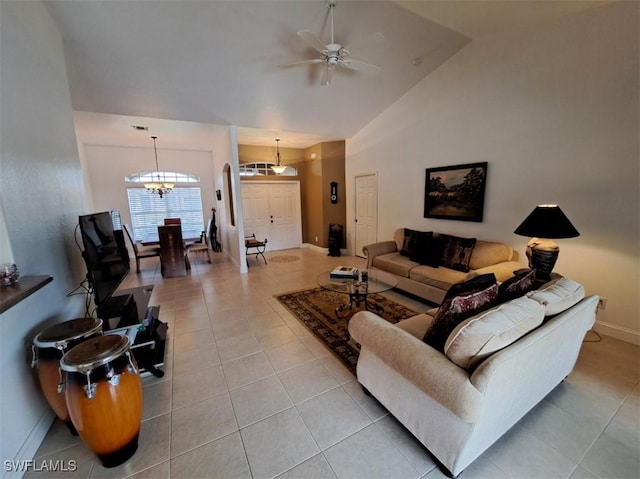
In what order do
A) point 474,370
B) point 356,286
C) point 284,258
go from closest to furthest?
point 474,370, point 356,286, point 284,258

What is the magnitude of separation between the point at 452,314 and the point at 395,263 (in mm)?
2438

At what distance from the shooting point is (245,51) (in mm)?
3176

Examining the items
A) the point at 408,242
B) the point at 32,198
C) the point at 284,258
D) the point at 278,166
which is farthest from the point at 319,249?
the point at 32,198

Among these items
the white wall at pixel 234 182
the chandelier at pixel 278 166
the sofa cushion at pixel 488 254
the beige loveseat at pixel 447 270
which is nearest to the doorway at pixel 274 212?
the chandelier at pixel 278 166

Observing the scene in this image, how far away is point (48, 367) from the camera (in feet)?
5.06

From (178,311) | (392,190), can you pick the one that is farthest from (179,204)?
(392,190)

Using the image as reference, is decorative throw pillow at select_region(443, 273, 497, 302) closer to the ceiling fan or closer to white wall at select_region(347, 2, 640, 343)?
white wall at select_region(347, 2, 640, 343)

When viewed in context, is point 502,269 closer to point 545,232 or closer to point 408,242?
point 545,232

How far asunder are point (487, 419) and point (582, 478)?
66cm

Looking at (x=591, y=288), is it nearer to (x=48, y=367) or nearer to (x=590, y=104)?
(x=590, y=104)

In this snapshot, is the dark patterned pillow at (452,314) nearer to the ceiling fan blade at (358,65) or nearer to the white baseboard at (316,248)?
the ceiling fan blade at (358,65)

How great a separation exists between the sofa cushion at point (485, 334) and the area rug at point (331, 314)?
3.88 ft

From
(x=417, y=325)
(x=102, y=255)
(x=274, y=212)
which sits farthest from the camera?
(x=274, y=212)

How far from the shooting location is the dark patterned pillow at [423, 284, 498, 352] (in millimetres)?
1491
